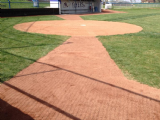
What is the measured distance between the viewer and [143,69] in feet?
21.7

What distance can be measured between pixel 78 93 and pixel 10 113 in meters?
1.78

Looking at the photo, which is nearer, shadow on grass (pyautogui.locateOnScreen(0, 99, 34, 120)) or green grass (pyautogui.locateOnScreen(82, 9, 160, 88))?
shadow on grass (pyautogui.locateOnScreen(0, 99, 34, 120))

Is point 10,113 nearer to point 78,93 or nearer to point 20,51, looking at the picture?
point 78,93

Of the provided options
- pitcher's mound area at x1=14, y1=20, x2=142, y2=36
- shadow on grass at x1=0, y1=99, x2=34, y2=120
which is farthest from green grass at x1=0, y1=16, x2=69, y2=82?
pitcher's mound area at x1=14, y1=20, x2=142, y2=36

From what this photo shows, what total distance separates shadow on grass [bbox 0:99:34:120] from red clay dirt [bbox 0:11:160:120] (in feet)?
0.22

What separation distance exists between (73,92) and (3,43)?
21.8 ft

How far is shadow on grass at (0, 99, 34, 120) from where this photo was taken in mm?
3807

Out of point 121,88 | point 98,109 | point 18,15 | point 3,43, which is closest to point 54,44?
point 3,43

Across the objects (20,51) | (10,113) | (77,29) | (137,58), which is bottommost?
(10,113)

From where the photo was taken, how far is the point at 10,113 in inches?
156

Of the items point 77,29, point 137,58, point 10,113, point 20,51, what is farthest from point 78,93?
point 77,29

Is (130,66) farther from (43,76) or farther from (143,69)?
(43,76)

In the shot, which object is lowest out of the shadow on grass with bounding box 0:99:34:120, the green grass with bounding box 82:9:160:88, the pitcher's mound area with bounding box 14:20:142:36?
the shadow on grass with bounding box 0:99:34:120

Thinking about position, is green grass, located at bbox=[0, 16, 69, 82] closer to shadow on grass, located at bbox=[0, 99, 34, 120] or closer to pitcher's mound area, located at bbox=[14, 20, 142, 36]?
shadow on grass, located at bbox=[0, 99, 34, 120]
